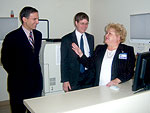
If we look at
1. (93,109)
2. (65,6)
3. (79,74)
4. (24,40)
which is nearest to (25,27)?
(24,40)

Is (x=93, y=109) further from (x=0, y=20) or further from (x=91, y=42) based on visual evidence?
(x=0, y=20)

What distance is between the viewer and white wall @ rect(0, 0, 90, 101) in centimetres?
341

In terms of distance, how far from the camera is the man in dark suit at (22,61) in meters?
2.04

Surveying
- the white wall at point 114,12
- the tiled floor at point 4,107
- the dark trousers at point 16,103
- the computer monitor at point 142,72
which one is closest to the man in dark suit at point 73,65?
the dark trousers at point 16,103

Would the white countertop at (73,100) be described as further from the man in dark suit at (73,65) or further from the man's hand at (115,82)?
the man in dark suit at (73,65)

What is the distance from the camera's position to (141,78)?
1.55m

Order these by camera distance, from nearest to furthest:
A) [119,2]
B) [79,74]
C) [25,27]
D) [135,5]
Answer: [25,27], [79,74], [135,5], [119,2]

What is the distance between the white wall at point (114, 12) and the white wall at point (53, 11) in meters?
0.29

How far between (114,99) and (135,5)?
87.6 inches

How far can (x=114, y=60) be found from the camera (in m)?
1.97

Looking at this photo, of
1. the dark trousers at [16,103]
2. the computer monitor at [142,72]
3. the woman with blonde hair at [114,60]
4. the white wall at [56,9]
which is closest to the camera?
the computer monitor at [142,72]

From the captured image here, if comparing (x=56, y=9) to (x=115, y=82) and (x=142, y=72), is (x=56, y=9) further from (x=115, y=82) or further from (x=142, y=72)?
(x=142, y=72)

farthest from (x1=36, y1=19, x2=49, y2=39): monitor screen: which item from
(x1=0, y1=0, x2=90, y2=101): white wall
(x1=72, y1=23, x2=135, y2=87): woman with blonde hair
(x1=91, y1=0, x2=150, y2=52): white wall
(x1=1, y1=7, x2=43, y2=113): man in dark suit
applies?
(x1=72, y1=23, x2=135, y2=87): woman with blonde hair

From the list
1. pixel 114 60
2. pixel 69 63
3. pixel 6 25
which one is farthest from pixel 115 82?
pixel 6 25
